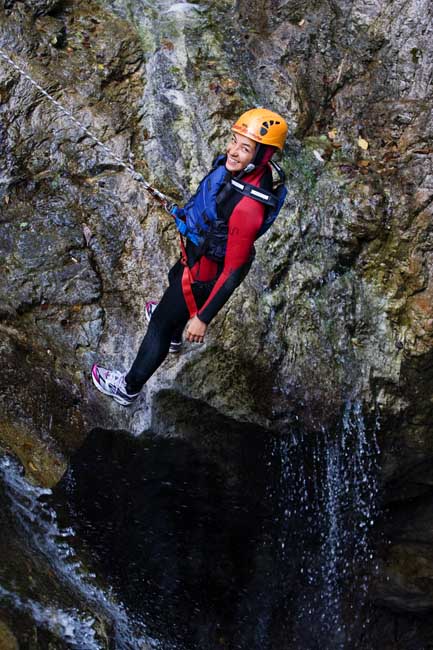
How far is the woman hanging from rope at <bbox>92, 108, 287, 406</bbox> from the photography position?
12.1 feet

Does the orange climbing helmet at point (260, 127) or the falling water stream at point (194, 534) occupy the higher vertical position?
the orange climbing helmet at point (260, 127)

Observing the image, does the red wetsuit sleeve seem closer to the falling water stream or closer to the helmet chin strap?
the helmet chin strap

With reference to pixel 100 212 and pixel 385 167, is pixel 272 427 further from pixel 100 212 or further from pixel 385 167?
pixel 385 167

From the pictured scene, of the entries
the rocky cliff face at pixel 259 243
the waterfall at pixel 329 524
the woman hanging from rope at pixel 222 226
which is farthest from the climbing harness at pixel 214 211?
the waterfall at pixel 329 524

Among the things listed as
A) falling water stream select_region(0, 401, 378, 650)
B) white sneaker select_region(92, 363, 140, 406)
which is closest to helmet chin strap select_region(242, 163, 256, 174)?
white sneaker select_region(92, 363, 140, 406)

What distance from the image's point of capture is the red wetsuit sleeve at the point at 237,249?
3.68 metres

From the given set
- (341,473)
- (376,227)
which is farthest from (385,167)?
(341,473)

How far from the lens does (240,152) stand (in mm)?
3695

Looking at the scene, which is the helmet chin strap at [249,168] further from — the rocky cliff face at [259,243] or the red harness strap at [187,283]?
the rocky cliff face at [259,243]

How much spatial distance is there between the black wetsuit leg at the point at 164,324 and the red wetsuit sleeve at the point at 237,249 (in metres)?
0.31

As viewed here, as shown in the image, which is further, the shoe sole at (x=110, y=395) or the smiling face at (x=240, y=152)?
the shoe sole at (x=110, y=395)

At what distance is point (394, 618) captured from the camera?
23.0ft

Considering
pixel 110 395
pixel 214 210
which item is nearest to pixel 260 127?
pixel 214 210

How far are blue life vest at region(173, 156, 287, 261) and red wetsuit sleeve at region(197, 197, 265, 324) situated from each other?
66 millimetres
